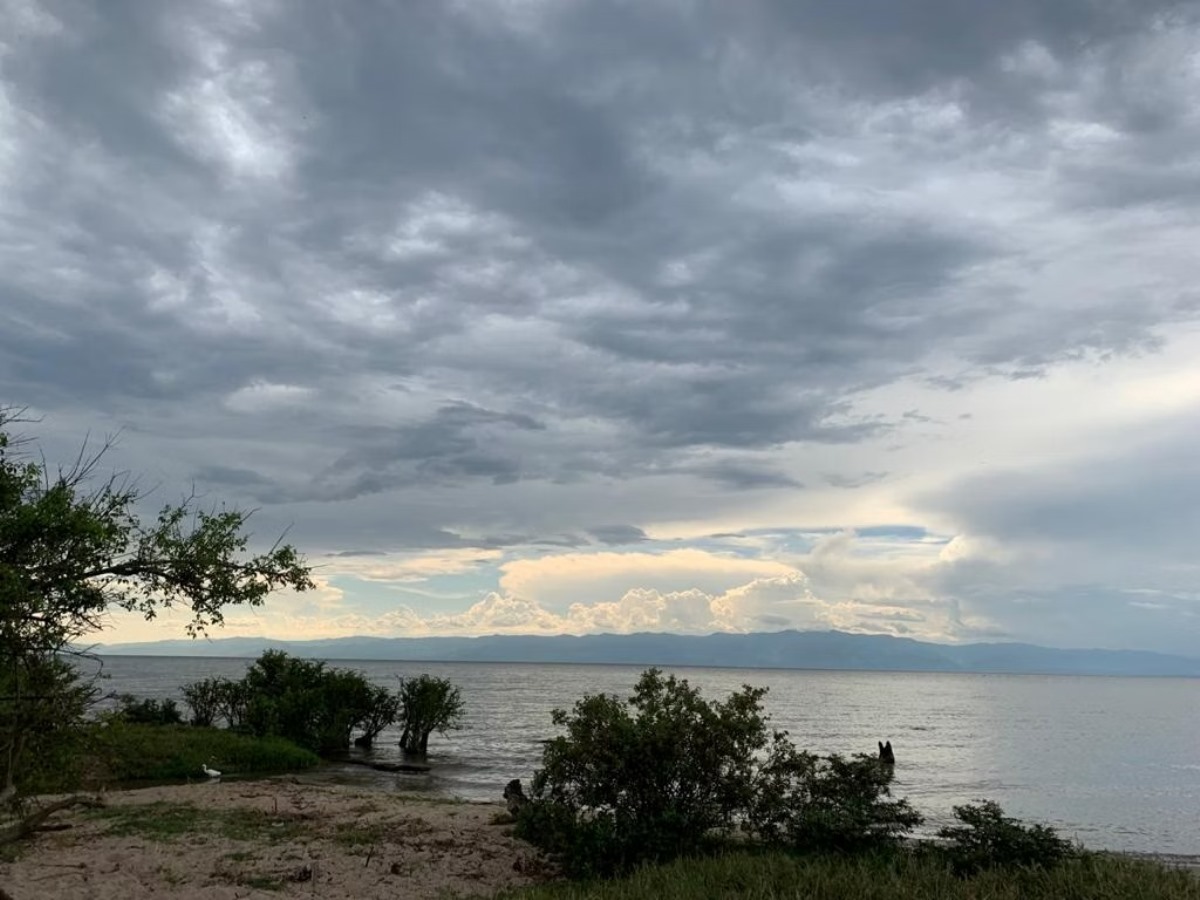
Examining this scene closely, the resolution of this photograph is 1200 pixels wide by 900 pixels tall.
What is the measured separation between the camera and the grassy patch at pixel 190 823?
18.3 metres

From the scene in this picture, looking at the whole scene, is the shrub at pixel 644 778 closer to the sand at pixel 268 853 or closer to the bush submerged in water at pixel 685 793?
the bush submerged in water at pixel 685 793

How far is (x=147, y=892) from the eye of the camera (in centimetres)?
1362

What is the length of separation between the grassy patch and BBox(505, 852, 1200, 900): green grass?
838 centimetres

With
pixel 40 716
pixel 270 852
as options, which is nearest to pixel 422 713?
Answer: pixel 270 852

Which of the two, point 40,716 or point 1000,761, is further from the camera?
point 1000,761

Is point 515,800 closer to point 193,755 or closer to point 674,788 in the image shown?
point 674,788

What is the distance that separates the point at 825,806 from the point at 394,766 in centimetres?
2653

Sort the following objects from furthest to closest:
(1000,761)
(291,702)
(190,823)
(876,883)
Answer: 1. (1000,761)
2. (291,702)
3. (190,823)
4. (876,883)

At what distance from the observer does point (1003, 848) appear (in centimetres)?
1292

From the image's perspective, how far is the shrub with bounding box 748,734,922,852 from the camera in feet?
48.8

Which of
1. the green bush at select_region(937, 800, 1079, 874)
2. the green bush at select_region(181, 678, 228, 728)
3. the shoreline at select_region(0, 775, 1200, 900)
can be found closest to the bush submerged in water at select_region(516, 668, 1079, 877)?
the shoreline at select_region(0, 775, 1200, 900)

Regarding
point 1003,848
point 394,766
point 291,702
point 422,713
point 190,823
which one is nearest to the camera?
point 1003,848

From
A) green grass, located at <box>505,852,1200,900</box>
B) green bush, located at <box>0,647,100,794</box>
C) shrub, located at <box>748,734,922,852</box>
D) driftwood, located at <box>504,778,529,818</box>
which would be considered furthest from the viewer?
driftwood, located at <box>504,778,529,818</box>

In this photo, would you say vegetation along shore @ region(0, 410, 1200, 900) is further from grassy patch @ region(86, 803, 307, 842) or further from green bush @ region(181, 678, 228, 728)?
green bush @ region(181, 678, 228, 728)
